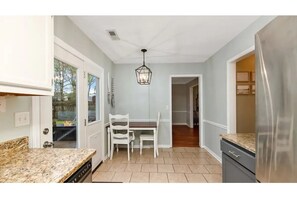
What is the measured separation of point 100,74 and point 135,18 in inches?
68.6

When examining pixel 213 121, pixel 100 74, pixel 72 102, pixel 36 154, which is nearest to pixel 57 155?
pixel 36 154

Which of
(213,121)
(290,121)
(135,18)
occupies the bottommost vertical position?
(213,121)

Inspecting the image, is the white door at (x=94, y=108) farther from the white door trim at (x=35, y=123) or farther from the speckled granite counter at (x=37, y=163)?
the speckled granite counter at (x=37, y=163)

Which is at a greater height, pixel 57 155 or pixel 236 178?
pixel 57 155

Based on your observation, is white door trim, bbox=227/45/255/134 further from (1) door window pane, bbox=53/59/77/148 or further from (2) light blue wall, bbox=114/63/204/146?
(1) door window pane, bbox=53/59/77/148

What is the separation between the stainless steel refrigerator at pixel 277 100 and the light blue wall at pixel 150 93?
3.74 meters

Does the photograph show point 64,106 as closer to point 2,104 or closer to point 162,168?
point 2,104

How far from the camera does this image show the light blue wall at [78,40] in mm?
2072

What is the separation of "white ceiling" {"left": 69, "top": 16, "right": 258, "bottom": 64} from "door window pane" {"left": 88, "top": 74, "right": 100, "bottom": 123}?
70cm

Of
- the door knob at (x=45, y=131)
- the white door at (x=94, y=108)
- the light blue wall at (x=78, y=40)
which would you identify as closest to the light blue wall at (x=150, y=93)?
the light blue wall at (x=78, y=40)

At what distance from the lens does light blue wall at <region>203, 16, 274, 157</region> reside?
2.66 meters
